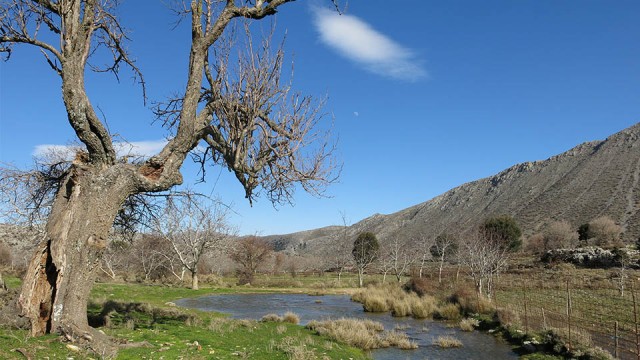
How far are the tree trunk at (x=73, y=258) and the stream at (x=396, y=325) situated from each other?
11509 mm

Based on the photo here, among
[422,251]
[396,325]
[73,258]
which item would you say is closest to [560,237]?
[422,251]

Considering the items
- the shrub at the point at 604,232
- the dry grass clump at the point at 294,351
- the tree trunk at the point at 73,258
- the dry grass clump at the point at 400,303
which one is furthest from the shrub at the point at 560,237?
the tree trunk at the point at 73,258

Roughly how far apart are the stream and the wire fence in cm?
262

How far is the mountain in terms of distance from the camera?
7961cm

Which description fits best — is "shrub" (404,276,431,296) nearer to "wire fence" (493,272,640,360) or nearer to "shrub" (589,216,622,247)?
"wire fence" (493,272,640,360)

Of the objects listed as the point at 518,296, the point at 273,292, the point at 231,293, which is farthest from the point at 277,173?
the point at 273,292

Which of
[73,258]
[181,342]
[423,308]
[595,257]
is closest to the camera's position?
[73,258]

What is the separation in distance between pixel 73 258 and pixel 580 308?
88.0 feet

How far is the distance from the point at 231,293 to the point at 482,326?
83.2 ft

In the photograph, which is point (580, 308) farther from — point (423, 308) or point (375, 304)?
point (375, 304)

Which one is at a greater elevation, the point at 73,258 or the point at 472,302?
the point at 73,258

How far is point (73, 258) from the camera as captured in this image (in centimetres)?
848

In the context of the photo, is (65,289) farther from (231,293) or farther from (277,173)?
(231,293)

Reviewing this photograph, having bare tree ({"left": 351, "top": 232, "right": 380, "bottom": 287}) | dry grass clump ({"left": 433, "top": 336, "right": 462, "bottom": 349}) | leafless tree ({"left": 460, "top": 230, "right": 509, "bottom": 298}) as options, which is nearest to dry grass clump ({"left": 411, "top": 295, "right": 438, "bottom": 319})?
Answer: leafless tree ({"left": 460, "top": 230, "right": 509, "bottom": 298})
